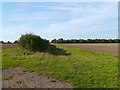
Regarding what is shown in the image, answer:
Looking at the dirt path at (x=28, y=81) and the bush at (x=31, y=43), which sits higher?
the bush at (x=31, y=43)

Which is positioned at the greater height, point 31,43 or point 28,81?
point 31,43

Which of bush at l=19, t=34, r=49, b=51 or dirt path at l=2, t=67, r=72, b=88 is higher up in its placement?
bush at l=19, t=34, r=49, b=51

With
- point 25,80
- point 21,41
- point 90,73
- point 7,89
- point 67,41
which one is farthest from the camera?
point 67,41

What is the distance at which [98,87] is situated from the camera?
10773 millimetres

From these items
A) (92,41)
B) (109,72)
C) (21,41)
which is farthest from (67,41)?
(109,72)

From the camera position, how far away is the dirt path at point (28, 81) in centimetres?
1120

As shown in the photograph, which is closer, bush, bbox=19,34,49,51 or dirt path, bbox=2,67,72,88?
dirt path, bbox=2,67,72,88

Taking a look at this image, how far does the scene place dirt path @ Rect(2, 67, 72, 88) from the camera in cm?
1120

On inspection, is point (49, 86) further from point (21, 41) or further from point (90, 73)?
point (21, 41)

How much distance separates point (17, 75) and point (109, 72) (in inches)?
184

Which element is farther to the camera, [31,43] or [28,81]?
[31,43]

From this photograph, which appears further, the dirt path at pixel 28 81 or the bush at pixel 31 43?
the bush at pixel 31 43

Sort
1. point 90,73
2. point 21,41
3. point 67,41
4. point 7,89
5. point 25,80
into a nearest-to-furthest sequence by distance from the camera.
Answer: point 7,89 → point 25,80 → point 90,73 → point 21,41 → point 67,41

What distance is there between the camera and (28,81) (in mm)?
12172
